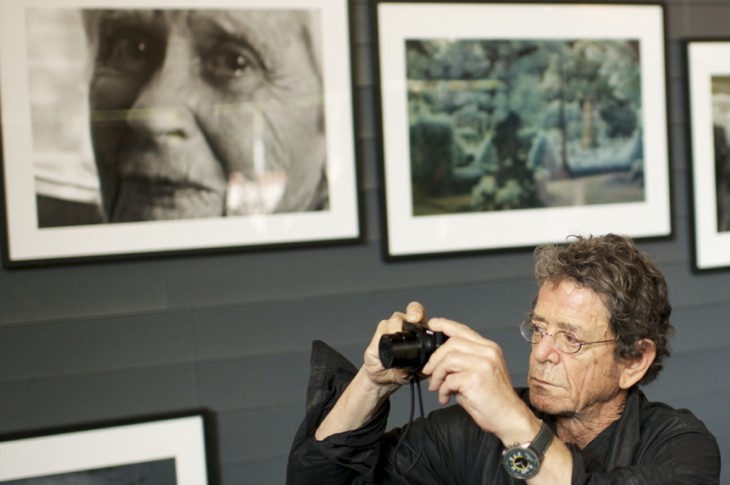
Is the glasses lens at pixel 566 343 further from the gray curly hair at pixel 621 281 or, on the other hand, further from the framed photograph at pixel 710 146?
the framed photograph at pixel 710 146

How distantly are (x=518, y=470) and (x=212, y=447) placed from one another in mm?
1234

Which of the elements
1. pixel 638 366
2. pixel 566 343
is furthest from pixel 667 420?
pixel 566 343

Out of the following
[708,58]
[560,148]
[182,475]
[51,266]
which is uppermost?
[708,58]

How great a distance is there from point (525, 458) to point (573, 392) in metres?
0.28

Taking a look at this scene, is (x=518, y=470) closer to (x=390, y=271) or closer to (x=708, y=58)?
(x=390, y=271)

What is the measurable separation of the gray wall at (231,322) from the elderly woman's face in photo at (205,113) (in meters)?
0.15

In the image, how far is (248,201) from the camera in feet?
7.88

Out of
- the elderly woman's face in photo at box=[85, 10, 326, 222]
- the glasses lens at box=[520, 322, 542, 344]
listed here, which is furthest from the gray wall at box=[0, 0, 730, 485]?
the glasses lens at box=[520, 322, 542, 344]

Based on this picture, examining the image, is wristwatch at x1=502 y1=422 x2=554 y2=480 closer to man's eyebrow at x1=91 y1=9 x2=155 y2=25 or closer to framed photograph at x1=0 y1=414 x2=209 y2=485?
framed photograph at x1=0 y1=414 x2=209 y2=485

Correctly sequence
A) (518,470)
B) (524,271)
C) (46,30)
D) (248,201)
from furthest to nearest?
1. (524,271)
2. (248,201)
3. (46,30)
4. (518,470)

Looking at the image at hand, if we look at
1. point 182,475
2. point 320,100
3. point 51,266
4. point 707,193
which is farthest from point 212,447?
point 707,193

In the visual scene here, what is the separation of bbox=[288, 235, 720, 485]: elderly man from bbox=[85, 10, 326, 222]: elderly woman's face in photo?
0.82 meters

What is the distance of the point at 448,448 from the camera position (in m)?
1.77

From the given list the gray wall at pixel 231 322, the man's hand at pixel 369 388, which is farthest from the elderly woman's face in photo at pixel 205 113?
the man's hand at pixel 369 388
